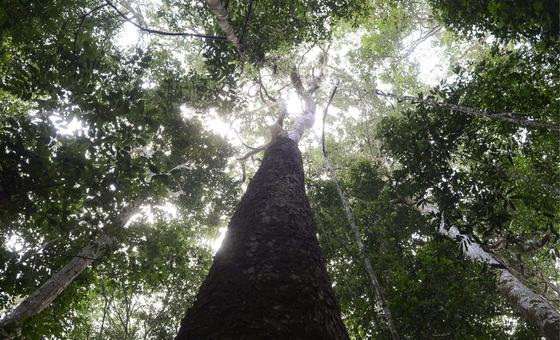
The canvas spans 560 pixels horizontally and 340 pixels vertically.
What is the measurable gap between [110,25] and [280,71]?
6.25 m

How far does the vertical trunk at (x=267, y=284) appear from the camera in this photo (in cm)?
167

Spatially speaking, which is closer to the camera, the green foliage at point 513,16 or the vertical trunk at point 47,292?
the green foliage at point 513,16

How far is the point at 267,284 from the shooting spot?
2010 millimetres

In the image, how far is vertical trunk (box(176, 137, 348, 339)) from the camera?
1.67m

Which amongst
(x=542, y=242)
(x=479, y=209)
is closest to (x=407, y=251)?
(x=479, y=209)

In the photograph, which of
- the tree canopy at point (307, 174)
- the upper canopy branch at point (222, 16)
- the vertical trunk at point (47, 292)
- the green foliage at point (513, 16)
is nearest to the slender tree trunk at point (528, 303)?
the tree canopy at point (307, 174)

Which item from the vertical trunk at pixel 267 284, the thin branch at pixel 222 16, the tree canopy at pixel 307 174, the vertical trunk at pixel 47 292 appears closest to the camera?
the vertical trunk at pixel 267 284

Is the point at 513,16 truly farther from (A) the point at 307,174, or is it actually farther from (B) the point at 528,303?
(A) the point at 307,174

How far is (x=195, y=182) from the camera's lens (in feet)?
40.3

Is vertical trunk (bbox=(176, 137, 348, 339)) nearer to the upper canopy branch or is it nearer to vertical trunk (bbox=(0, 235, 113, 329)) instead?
the upper canopy branch

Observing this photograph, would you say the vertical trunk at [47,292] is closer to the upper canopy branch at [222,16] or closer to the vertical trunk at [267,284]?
the upper canopy branch at [222,16]

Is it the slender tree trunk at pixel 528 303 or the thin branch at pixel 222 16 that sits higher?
the thin branch at pixel 222 16

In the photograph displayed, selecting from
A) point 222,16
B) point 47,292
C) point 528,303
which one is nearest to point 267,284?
point 222,16

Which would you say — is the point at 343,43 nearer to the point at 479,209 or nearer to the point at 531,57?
the point at 531,57
